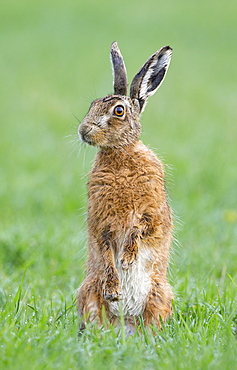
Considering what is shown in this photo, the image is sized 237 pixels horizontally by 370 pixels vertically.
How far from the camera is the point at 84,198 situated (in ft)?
27.6

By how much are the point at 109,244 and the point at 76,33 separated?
28.0 m

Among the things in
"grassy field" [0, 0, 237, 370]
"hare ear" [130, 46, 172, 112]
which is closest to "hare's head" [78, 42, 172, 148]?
"hare ear" [130, 46, 172, 112]

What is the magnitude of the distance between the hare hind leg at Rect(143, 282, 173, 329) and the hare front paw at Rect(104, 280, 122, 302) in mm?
238

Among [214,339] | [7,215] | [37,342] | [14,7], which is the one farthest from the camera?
[14,7]

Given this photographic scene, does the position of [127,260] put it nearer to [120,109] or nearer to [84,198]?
[120,109]

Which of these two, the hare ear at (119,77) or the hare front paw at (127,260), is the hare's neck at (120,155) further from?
the hare front paw at (127,260)

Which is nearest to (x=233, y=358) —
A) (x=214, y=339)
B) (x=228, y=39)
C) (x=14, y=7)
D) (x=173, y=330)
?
(x=214, y=339)

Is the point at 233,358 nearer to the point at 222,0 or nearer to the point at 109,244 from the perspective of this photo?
the point at 109,244

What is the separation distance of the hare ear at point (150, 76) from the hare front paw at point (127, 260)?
120cm

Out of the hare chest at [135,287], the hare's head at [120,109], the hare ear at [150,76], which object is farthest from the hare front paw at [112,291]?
the hare ear at [150,76]

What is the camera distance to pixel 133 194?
4395 millimetres

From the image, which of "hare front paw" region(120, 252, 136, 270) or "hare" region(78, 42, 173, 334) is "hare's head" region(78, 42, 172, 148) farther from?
"hare front paw" region(120, 252, 136, 270)

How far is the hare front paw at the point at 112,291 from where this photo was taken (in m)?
4.26

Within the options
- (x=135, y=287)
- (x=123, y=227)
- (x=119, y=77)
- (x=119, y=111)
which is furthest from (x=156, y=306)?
(x=119, y=77)
